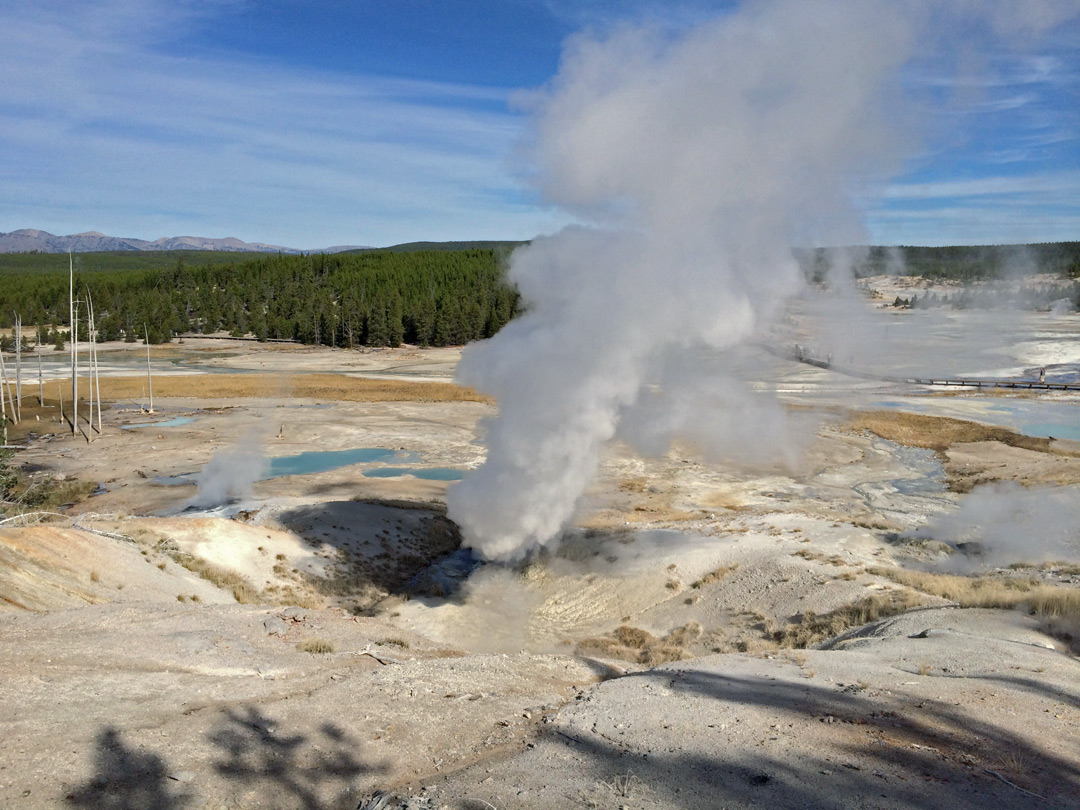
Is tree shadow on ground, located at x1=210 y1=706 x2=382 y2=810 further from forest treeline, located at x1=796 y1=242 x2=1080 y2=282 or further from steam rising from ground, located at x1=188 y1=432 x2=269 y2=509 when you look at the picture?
forest treeline, located at x1=796 y1=242 x2=1080 y2=282

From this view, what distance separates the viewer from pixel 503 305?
4437 inches

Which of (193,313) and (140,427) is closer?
(140,427)

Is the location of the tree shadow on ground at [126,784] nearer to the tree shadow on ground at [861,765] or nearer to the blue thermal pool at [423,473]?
the tree shadow on ground at [861,765]

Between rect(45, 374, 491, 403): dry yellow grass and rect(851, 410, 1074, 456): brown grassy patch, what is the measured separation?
85.3 feet

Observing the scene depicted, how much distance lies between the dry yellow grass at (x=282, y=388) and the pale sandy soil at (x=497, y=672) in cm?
2895

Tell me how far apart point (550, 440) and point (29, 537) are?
37.9 feet

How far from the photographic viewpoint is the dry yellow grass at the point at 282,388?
56312mm

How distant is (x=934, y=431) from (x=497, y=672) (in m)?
39.6

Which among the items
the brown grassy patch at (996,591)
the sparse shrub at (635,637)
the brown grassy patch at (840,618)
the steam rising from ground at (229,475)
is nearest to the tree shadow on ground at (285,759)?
the sparse shrub at (635,637)

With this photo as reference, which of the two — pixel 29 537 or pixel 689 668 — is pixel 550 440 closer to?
pixel 689 668

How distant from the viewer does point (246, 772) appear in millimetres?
7375

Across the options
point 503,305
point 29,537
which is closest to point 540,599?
point 29,537

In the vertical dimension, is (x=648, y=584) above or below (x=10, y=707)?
below

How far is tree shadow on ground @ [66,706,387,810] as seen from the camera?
6711 millimetres
